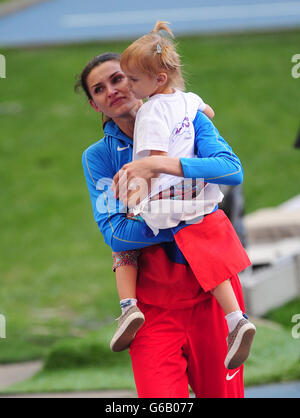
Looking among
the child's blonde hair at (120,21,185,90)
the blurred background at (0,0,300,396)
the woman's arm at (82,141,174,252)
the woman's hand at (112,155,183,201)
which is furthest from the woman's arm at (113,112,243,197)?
the blurred background at (0,0,300,396)

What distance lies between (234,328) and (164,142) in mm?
661

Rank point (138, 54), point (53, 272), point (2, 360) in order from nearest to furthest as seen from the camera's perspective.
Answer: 1. point (138, 54)
2. point (2, 360)
3. point (53, 272)

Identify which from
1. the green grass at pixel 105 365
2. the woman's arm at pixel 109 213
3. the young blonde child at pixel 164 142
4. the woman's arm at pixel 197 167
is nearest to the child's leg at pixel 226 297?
the young blonde child at pixel 164 142

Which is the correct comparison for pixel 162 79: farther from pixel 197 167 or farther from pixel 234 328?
pixel 234 328

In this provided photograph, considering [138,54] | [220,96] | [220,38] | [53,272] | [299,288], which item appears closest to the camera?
[138,54]

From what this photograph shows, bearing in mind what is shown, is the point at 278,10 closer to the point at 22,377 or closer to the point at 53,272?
the point at 53,272

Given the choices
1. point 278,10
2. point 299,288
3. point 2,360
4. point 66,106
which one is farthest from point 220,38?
point 2,360

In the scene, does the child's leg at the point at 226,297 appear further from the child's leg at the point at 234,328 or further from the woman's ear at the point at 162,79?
the woman's ear at the point at 162,79

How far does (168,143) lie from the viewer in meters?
2.75

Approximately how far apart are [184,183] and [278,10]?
50.5 feet

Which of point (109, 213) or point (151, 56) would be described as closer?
point (151, 56)

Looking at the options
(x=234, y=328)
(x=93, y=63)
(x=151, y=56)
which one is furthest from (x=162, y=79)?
(x=234, y=328)

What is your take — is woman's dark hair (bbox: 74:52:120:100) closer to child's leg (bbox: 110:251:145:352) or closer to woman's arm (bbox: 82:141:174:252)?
woman's arm (bbox: 82:141:174:252)

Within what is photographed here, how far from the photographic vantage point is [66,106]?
53.4ft
